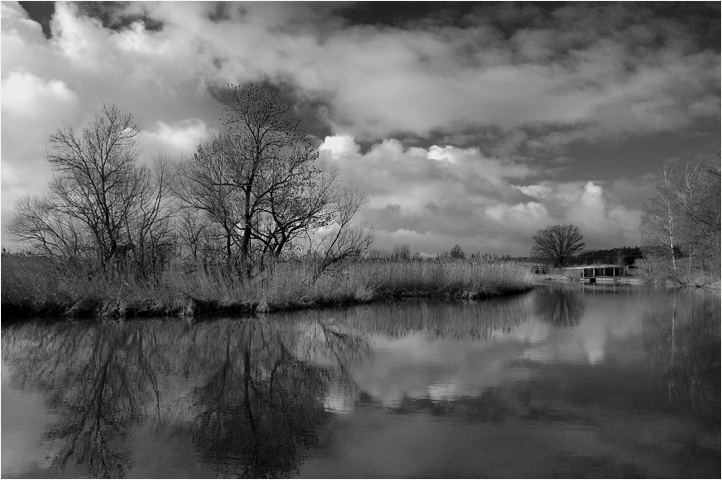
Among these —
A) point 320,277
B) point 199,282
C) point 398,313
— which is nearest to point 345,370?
point 398,313

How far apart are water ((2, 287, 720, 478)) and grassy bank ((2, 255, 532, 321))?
407 centimetres

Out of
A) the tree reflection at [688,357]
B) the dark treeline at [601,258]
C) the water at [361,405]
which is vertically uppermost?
the dark treeline at [601,258]

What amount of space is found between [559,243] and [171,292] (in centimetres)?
6986

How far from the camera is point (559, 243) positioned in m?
78.3

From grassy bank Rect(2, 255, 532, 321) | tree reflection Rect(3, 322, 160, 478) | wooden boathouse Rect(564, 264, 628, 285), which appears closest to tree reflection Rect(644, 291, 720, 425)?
tree reflection Rect(3, 322, 160, 478)

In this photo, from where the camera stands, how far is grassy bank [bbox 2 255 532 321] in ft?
52.0

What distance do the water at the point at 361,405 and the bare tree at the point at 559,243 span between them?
226ft

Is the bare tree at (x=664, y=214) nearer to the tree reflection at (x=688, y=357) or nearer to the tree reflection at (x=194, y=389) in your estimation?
the tree reflection at (x=688, y=357)

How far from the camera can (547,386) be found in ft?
22.4

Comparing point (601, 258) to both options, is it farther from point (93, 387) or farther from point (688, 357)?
point (93, 387)

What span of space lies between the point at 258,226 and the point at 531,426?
56.6ft

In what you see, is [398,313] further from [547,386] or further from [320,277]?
[547,386]

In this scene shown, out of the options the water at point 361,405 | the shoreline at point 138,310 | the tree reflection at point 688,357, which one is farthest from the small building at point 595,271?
the water at point 361,405

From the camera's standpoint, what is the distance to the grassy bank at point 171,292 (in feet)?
52.0
